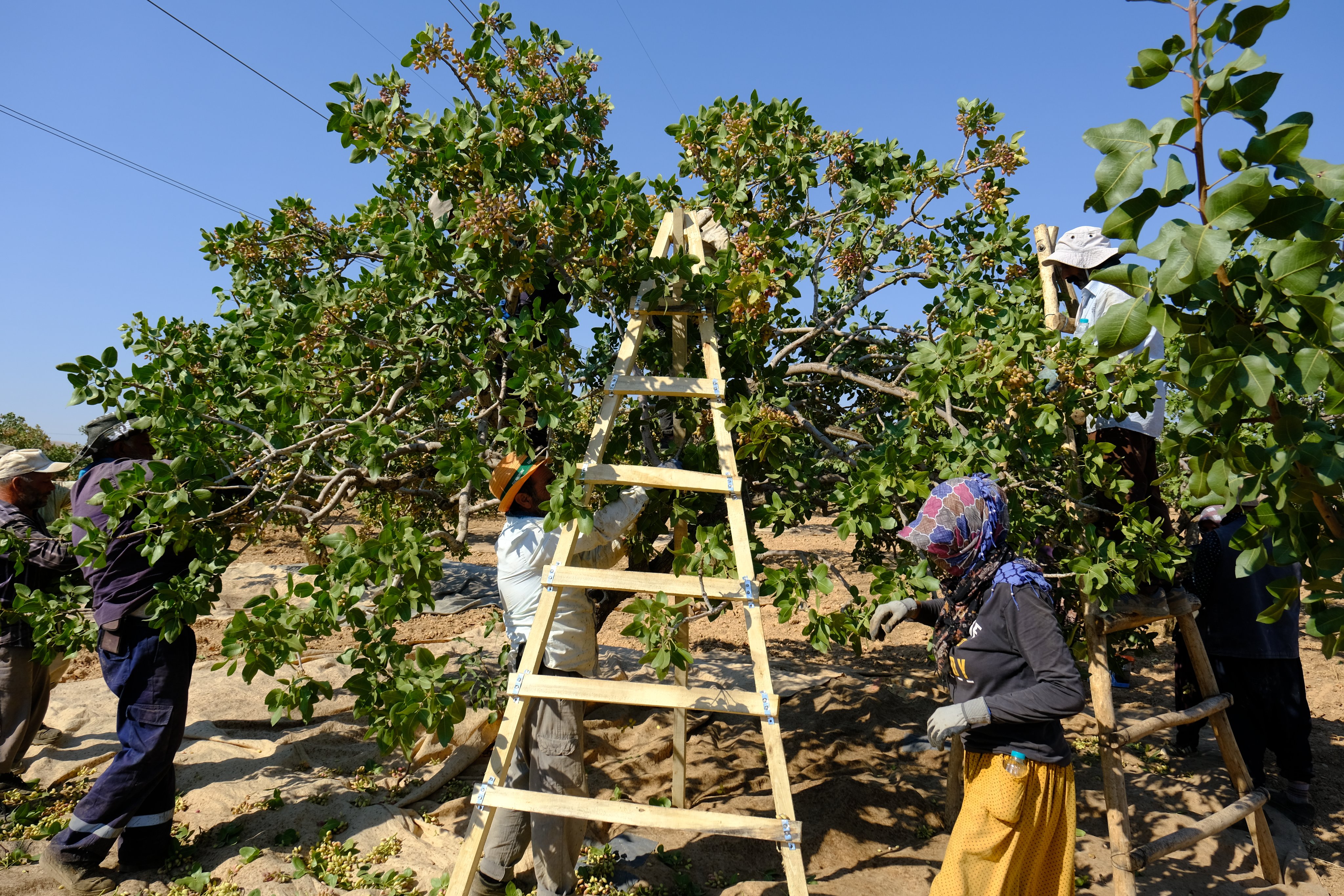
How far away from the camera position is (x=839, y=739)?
495 centimetres

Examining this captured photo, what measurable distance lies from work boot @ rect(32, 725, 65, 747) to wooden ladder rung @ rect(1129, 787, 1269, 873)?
601 centimetres

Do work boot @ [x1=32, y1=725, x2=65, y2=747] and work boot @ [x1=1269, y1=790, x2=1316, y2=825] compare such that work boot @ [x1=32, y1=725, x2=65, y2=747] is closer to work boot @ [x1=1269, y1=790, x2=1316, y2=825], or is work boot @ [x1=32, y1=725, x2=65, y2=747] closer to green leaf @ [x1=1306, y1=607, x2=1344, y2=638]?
green leaf @ [x1=1306, y1=607, x2=1344, y2=638]

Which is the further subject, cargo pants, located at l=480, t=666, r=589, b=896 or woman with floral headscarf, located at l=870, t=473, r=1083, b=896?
cargo pants, located at l=480, t=666, r=589, b=896

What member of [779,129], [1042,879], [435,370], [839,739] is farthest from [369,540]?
[839,739]

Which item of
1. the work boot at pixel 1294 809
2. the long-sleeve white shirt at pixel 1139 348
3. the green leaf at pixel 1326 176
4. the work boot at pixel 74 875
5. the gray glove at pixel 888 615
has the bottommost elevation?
the work boot at pixel 74 875

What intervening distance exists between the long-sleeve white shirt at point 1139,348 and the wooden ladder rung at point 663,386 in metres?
1.51

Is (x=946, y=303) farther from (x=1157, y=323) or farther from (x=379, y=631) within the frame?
(x=379, y=631)

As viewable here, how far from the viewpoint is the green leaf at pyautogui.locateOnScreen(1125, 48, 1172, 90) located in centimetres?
113

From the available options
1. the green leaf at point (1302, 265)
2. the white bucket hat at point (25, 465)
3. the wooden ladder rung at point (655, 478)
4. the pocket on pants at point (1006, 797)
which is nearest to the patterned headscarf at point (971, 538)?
the pocket on pants at point (1006, 797)

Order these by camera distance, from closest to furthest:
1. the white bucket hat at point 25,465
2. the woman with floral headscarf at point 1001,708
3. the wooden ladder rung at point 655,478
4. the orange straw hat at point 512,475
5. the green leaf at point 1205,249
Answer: the green leaf at point 1205,249 → the woman with floral headscarf at point 1001,708 → the wooden ladder rung at point 655,478 → the orange straw hat at point 512,475 → the white bucket hat at point 25,465

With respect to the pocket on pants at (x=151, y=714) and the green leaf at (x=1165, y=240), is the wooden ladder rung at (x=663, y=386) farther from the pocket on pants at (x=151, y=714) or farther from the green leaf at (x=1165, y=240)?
the pocket on pants at (x=151, y=714)

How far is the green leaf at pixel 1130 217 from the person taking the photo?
3.68 feet

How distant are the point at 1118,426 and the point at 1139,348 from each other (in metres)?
0.38

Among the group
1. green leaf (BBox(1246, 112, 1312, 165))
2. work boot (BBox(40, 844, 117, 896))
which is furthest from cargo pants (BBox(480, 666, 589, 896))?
green leaf (BBox(1246, 112, 1312, 165))
